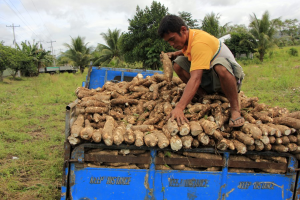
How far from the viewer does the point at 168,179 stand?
227 cm

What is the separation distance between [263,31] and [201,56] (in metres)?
22.9

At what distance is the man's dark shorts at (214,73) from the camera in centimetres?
257

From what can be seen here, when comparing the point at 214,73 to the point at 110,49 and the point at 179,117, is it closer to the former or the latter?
the point at 179,117

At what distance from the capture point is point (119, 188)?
7.33 feet

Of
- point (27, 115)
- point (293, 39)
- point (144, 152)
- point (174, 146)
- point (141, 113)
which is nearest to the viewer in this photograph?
point (174, 146)

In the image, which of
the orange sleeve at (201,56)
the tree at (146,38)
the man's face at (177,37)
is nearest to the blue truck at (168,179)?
the orange sleeve at (201,56)

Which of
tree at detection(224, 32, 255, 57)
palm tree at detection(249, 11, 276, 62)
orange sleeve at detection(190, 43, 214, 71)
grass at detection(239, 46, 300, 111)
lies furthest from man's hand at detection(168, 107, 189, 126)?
tree at detection(224, 32, 255, 57)

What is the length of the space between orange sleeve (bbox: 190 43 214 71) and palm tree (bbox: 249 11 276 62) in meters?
21.8

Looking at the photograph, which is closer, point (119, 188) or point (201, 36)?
point (119, 188)

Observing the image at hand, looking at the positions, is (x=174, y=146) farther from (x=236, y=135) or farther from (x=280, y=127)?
(x=280, y=127)

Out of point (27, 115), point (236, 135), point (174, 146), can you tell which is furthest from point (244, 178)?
point (27, 115)

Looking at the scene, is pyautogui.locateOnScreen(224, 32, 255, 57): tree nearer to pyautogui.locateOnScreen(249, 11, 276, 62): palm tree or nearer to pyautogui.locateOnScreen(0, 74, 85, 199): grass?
pyautogui.locateOnScreen(249, 11, 276, 62): palm tree

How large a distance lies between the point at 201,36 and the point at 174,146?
132 centimetres

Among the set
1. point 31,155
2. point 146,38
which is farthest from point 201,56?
point 146,38
